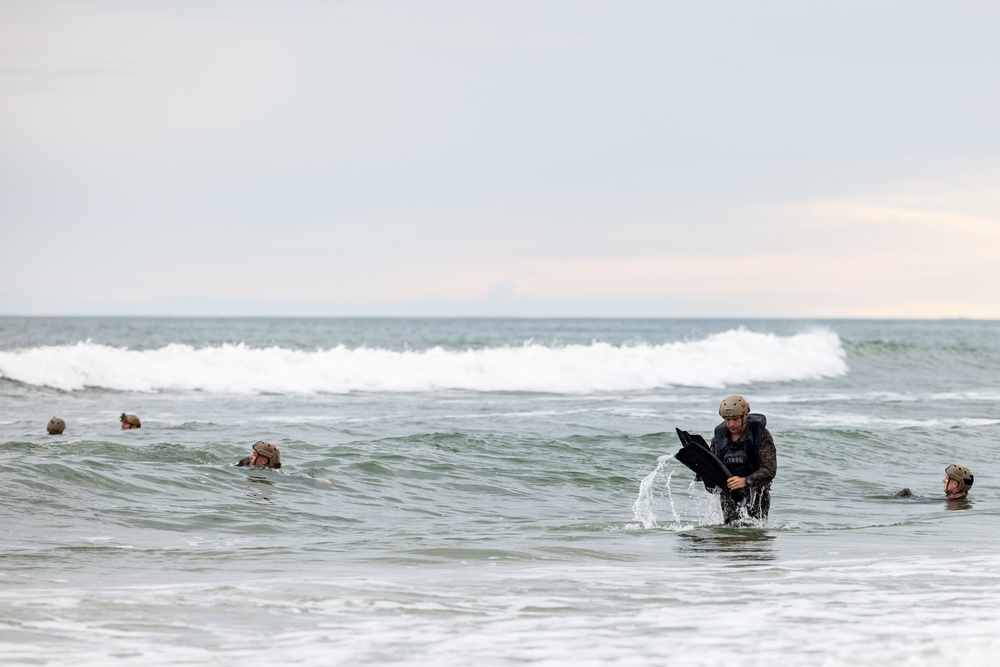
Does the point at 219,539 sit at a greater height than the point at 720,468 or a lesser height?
lesser

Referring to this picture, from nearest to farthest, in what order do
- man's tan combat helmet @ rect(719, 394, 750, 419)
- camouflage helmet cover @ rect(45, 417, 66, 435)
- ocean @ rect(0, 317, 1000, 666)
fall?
ocean @ rect(0, 317, 1000, 666), man's tan combat helmet @ rect(719, 394, 750, 419), camouflage helmet cover @ rect(45, 417, 66, 435)

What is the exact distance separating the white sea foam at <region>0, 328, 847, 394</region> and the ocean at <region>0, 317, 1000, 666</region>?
4325 millimetres

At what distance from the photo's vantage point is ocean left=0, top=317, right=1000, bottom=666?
6988mm

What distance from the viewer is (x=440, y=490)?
15227mm

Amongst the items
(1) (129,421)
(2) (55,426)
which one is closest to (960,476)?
(1) (129,421)

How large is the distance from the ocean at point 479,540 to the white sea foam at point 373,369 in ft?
14.2

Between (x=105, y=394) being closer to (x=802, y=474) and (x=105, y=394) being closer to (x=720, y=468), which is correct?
(x=802, y=474)

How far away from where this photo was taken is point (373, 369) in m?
36.4

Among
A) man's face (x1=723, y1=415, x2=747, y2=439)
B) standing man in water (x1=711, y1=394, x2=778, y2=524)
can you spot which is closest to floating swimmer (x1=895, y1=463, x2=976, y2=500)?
standing man in water (x1=711, y1=394, x2=778, y2=524)

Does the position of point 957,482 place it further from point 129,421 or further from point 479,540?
point 129,421

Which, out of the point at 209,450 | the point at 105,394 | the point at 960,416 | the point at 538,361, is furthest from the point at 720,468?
the point at 538,361

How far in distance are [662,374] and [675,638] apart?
33.4 m

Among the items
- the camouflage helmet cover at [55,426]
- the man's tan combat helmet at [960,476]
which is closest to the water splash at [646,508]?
the man's tan combat helmet at [960,476]

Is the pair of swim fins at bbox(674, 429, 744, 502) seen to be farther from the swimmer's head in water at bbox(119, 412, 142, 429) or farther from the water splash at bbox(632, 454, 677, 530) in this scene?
the swimmer's head in water at bbox(119, 412, 142, 429)
